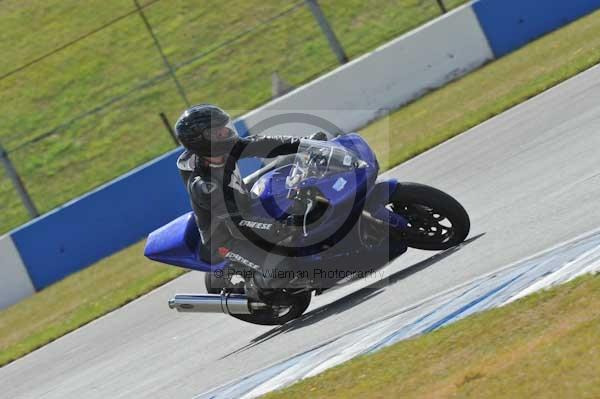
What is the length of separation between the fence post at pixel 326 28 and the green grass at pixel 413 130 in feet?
4.48

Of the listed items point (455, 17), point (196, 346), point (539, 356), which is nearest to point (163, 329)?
point (196, 346)

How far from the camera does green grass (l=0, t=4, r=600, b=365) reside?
12586 millimetres

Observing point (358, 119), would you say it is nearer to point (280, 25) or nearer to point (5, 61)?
point (280, 25)

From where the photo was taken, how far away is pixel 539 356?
4941mm

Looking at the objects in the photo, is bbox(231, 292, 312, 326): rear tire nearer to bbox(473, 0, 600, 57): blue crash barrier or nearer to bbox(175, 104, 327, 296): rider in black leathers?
bbox(175, 104, 327, 296): rider in black leathers

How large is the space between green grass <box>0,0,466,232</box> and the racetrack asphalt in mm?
7804

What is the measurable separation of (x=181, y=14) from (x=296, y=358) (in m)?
16.5

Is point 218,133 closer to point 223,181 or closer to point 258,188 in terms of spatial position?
point 223,181

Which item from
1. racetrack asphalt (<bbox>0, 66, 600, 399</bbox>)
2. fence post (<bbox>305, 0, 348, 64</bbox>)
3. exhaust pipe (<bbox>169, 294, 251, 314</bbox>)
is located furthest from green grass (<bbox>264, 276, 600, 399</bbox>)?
fence post (<bbox>305, 0, 348, 64</bbox>)

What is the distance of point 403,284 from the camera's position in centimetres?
769

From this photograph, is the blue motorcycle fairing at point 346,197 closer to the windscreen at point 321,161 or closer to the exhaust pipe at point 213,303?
the windscreen at point 321,161

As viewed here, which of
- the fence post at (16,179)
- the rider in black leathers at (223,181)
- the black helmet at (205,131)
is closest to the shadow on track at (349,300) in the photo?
the rider in black leathers at (223,181)

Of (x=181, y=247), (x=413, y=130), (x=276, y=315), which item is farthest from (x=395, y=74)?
(x=181, y=247)

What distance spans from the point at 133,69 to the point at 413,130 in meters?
9.11
